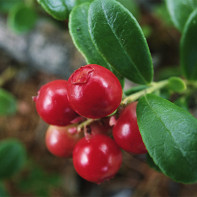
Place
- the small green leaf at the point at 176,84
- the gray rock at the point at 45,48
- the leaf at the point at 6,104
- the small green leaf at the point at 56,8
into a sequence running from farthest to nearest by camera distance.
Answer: the gray rock at the point at 45,48 < the leaf at the point at 6,104 < the small green leaf at the point at 176,84 < the small green leaf at the point at 56,8

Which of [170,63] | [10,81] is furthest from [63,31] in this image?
[170,63]

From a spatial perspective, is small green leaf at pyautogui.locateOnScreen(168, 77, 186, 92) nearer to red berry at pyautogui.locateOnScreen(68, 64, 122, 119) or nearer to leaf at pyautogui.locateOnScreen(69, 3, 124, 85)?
leaf at pyautogui.locateOnScreen(69, 3, 124, 85)

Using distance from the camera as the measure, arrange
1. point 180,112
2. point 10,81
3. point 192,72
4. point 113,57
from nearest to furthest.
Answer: point 180,112, point 113,57, point 192,72, point 10,81

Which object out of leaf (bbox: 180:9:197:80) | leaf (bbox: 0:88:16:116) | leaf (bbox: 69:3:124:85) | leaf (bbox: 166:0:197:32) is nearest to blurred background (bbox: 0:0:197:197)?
leaf (bbox: 0:88:16:116)

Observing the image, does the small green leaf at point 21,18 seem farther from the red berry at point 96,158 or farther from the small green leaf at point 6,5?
the red berry at point 96,158

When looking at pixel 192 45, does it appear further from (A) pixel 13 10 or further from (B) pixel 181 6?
(A) pixel 13 10

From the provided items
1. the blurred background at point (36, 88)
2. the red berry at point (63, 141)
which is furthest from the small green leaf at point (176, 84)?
the blurred background at point (36, 88)
